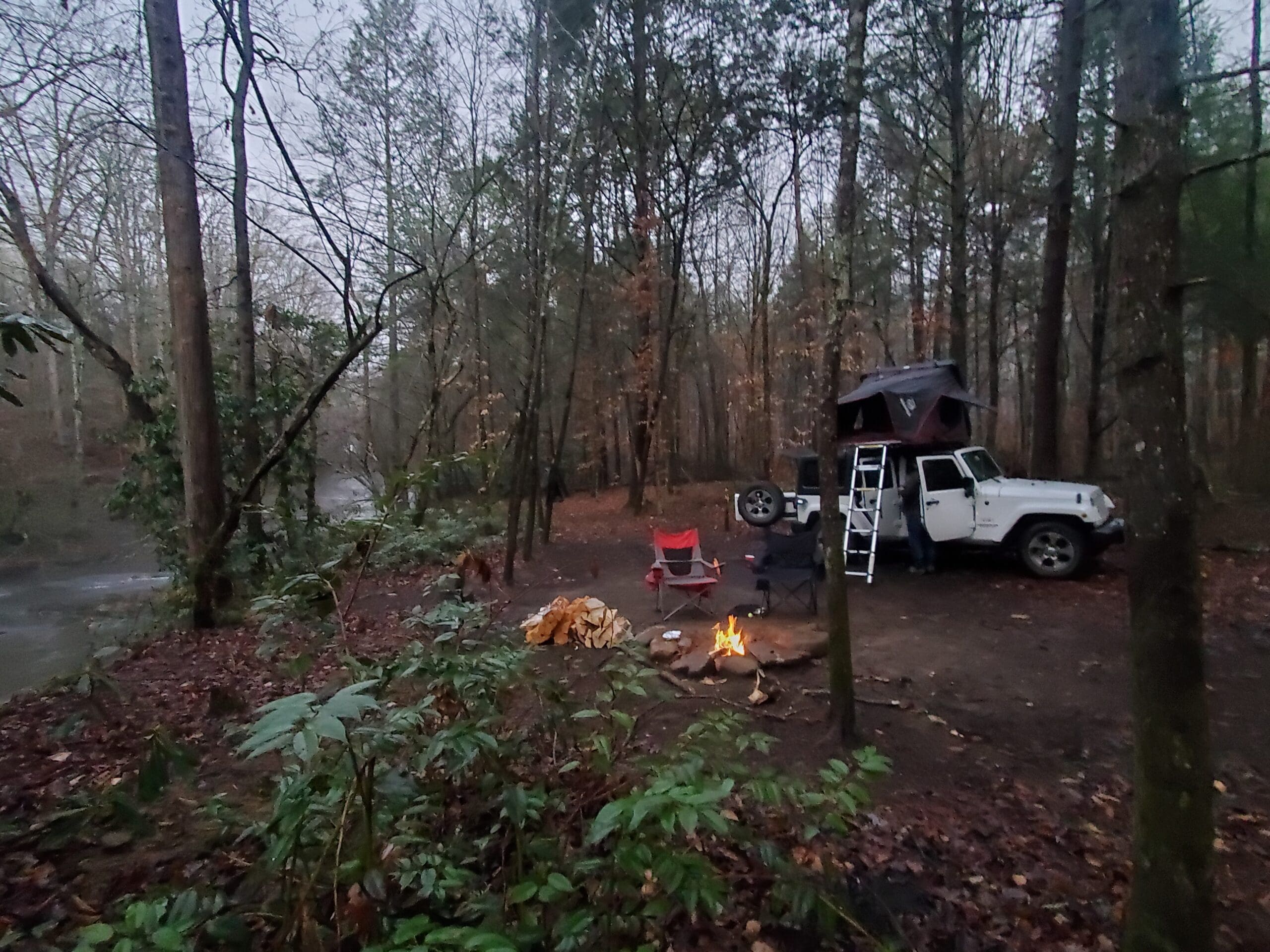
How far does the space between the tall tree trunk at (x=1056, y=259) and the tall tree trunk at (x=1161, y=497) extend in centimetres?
1091

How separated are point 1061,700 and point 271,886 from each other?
563 cm

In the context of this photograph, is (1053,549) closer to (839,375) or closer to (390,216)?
(839,375)

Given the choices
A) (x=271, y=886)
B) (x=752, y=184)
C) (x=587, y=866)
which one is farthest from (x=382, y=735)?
(x=752, y=184)

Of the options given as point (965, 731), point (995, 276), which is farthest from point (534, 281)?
point (995, 276)

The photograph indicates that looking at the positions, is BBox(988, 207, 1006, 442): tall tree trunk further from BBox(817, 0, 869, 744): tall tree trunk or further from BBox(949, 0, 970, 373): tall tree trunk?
BBox(817, 0, 869, 744): tall tree trunk

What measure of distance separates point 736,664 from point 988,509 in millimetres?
5509

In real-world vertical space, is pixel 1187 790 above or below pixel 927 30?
below

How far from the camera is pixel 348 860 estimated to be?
200cm

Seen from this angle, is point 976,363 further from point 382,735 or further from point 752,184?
point 382,735

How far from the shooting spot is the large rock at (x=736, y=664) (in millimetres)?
6336

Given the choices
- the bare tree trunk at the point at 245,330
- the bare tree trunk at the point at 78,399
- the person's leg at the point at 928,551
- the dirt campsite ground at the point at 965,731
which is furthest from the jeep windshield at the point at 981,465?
the bare tree trunk at the point at 78,399

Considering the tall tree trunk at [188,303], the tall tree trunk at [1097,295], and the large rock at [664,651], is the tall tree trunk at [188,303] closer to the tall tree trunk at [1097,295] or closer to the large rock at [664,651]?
the large rock at [664,651]

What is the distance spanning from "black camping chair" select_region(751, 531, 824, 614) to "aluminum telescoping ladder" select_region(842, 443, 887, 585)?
1.92m

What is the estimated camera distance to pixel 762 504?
1246cm
